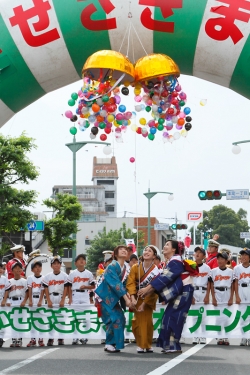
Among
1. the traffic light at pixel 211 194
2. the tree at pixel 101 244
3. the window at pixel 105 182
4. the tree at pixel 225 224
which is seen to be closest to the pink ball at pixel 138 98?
the traffic light at pixel 211 194

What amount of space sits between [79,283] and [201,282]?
1.98 metres

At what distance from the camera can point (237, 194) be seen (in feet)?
92.9

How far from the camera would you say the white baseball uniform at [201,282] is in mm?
11875

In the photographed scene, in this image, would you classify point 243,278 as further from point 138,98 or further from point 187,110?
point 138,98

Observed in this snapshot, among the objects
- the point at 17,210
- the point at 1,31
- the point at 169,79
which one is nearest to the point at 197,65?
the point at 169,79

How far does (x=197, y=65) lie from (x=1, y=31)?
2.57 meters

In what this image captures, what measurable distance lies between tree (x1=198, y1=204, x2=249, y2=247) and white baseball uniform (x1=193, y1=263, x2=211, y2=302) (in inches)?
3807

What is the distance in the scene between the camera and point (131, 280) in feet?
33.5

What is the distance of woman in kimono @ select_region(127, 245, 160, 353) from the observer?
397 inches

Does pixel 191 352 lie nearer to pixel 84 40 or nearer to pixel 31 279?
pixel 31 279

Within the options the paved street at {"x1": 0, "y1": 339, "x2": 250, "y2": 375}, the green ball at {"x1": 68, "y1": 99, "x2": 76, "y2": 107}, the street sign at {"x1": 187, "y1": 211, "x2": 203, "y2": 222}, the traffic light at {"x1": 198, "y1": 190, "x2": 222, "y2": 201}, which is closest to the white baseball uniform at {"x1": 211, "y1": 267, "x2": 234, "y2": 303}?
the paved street at {"x1": 0, "y1": 339, "x2": 250, "y2": 375}

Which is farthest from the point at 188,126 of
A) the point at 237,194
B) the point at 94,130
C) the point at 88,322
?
the point at 237,194

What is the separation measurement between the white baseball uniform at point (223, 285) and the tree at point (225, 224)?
96.8 meters

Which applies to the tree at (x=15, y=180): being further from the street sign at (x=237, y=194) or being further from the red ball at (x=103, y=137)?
the red ball at (x=103, y=137)
